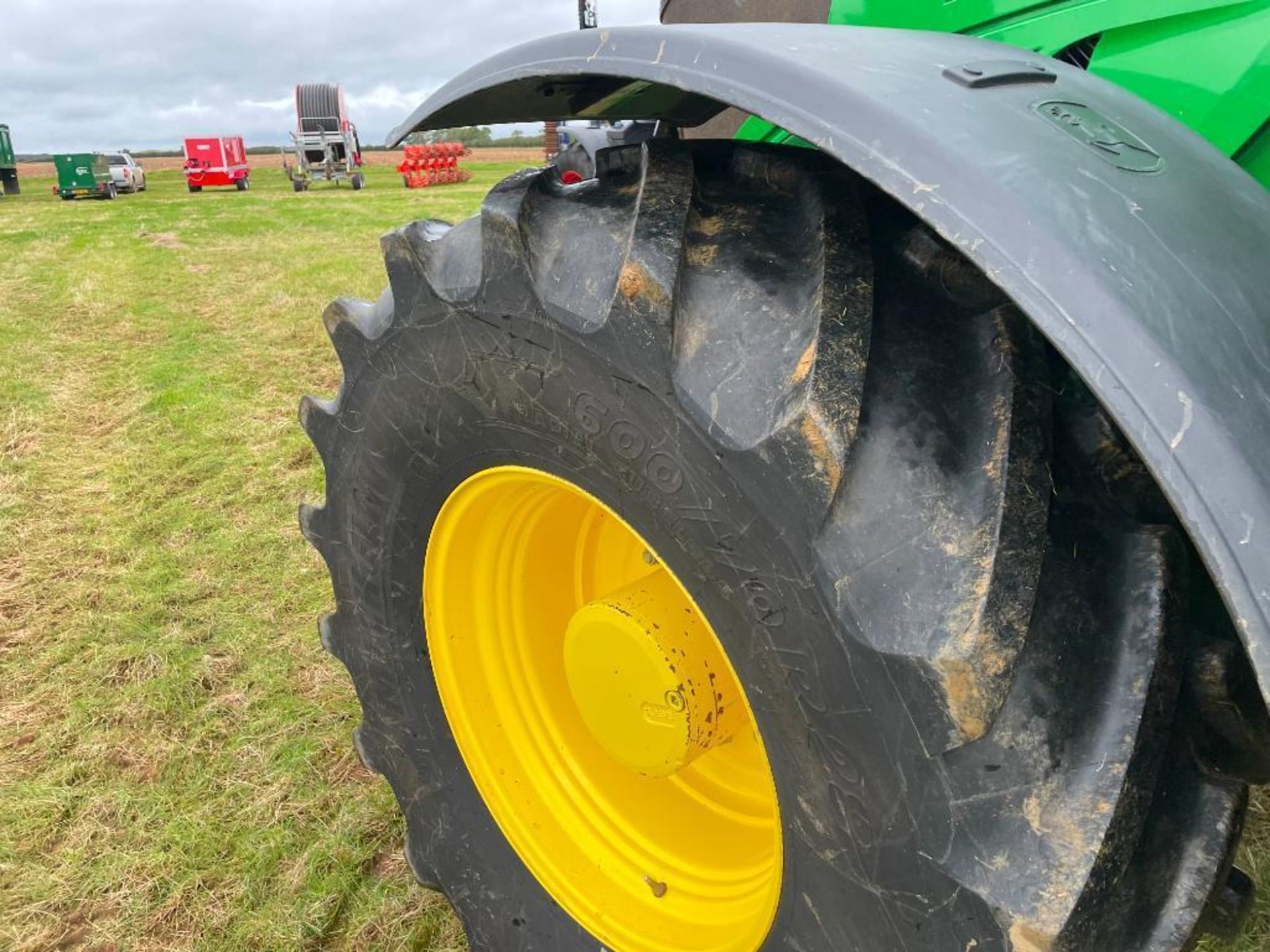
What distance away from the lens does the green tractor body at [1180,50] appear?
1.11 m

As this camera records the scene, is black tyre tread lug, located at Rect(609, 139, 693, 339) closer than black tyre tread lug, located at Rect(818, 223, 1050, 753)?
No

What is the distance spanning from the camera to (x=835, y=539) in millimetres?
876

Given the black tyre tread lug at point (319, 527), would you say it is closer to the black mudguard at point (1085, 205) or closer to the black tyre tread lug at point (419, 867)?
the black tyre tread lug at point (419, 867)

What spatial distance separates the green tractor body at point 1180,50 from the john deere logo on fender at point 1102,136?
34 cm

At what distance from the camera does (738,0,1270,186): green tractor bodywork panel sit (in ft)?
3.65

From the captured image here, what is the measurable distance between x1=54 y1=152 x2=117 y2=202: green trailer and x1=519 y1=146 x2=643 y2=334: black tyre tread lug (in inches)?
912

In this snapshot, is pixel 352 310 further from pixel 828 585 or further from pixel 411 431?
pixel 828 585

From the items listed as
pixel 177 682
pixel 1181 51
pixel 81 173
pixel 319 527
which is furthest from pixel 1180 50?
pixel 81 173

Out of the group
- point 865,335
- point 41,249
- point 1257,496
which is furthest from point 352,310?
point 41,249

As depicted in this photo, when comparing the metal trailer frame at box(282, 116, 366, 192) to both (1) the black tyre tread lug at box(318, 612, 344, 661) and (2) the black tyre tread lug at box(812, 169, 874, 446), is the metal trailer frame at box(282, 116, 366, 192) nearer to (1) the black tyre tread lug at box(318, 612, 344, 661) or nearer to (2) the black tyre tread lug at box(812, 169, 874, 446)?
(1) the black tyre tread lug at box(318, 612, 344, 661)

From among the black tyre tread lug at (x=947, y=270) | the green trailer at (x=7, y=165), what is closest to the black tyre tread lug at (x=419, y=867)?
the black tyre tread lug at (x=947, y=270)

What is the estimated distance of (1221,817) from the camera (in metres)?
0.88

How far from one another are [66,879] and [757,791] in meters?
1.32

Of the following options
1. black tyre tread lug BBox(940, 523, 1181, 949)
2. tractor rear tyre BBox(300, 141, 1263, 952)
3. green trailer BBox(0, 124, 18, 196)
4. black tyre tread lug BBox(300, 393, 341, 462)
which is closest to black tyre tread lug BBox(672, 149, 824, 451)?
tractor rear tyre BBox(300, 141, 1263, 952)
